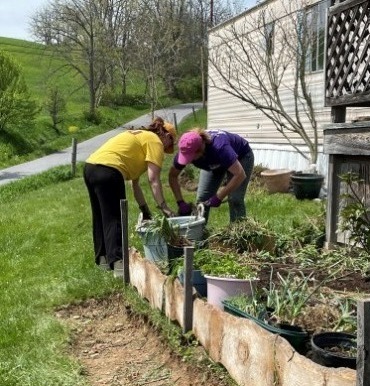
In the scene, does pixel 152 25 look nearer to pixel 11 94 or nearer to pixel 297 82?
pixel 11 94

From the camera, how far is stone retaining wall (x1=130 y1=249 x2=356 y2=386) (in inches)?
108

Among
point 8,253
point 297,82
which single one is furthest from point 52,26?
point 8,253

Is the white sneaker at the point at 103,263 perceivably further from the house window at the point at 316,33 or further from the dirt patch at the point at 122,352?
the house window at the point at 316,33

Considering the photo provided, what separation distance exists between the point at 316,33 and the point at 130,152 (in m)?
9.76

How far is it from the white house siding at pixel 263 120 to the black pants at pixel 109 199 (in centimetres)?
704

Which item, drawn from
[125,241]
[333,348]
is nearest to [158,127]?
[125,241]

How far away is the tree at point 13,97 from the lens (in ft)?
80.1

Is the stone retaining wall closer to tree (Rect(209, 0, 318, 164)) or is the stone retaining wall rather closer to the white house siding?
the white house siding

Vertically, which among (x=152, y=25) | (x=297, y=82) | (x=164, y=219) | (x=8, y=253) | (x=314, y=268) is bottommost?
(x=8, y=253)

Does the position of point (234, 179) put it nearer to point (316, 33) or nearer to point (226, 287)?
point (226, 287)

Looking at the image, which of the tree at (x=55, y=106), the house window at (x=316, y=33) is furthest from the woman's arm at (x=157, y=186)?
the tree at (x=55, y=106)

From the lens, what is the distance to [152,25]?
24859 millimetres

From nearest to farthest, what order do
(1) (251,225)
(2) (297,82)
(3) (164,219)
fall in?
(3) (164,219) < (1) (251,225) < (2) (297,82)

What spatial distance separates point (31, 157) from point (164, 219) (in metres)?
21.1
